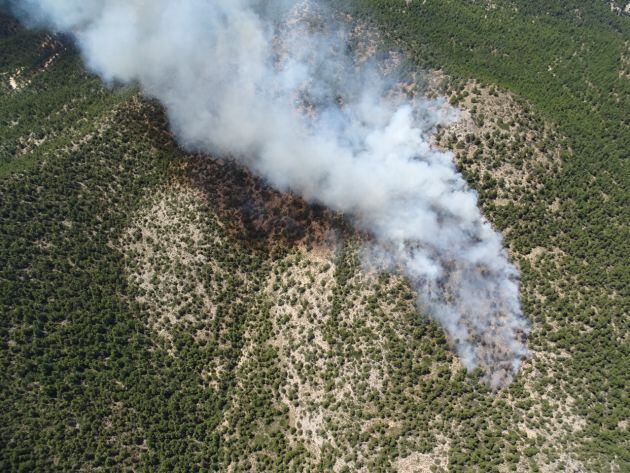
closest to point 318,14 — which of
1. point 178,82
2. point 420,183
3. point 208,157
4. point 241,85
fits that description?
point 241,85

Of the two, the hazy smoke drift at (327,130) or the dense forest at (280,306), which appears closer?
the dense forest at (280,306)

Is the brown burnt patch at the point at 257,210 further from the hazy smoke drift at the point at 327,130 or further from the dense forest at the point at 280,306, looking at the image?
the hazy smoke drift at the point at 327,130

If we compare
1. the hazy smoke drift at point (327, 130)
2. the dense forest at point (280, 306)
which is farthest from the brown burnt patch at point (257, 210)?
Result: the hazy smoke drift at point (327, 130)

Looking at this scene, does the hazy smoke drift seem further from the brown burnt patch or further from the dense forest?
the dense forest

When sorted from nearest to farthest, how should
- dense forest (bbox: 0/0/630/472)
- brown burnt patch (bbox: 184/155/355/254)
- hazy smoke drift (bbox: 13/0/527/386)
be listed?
dense forest (bbox: 0/0/630/472)
hazy smoke drift (bbox: 13/0/527/386)
brown burnt patch (bbox: 184/155/355/254)

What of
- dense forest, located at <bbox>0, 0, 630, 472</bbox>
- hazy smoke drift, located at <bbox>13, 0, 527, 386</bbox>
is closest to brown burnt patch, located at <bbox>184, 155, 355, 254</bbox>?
dense forest, located at <bbox>0, 0, 630, 472</bbox>

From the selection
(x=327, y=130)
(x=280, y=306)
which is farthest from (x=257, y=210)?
(x=327, y=130)

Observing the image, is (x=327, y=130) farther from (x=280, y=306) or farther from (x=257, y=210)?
(x=280, y=306)
